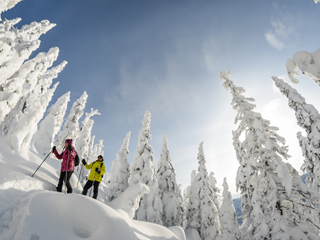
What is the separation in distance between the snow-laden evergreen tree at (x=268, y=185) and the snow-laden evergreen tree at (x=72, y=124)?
22.2 meters

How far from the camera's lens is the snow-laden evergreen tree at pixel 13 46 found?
8.66m

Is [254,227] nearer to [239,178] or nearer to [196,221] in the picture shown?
[239,178]

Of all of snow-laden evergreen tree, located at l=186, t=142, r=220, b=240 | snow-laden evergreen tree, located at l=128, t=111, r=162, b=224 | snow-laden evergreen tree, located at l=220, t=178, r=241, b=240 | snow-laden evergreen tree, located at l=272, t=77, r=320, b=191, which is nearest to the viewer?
snow-laden evergreen tree, located at l=272, t=77, r=320, b=191

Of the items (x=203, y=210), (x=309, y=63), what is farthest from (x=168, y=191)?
(x=309, y=63)

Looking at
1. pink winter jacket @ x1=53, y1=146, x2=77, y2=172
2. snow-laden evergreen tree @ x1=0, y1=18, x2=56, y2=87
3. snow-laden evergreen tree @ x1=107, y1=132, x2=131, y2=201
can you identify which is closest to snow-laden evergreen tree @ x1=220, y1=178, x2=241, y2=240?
snow-laden evergreen tree @ x1=107, y1=132, x2=131, y2=201

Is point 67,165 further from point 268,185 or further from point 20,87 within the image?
point 268,185

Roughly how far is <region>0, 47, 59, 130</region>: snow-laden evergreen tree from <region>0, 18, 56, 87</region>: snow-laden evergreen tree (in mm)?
594

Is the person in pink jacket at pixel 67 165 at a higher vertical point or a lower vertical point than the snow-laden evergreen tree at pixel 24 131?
lower

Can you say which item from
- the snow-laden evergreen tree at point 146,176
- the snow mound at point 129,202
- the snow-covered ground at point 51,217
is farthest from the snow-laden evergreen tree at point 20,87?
the snow-laden evergreen tree at point 146,176

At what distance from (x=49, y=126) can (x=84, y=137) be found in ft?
15.6

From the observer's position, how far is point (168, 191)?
704 inches

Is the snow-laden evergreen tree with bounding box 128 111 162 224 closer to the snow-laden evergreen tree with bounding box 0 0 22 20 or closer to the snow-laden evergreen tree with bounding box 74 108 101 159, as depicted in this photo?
the snow-laden evergreen tree with bounding box 74 108 101 159

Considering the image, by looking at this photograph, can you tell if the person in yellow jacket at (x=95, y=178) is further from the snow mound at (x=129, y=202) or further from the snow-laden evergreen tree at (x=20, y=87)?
the snow-laden evergreen tree at (x=20, y=87)

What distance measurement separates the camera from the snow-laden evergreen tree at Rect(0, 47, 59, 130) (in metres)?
8.95
